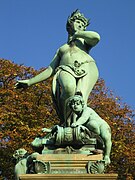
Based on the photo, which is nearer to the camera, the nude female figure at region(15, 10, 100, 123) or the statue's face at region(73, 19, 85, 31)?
the nude female figure at region(15, 10, 100, 123)

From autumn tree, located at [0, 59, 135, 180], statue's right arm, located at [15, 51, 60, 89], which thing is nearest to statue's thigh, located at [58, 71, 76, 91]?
statue's right arm, located at [15, 51, 60, 89]

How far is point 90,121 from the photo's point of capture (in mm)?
9180

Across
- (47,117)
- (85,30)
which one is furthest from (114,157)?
(85,30)

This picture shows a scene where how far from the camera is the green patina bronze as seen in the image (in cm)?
890

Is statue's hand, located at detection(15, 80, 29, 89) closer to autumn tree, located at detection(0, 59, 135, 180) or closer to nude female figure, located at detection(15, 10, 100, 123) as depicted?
nude female figure, located at detection(15, 10, 100, 123)

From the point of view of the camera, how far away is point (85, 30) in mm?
10695

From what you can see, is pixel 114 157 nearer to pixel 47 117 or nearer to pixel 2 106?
pixel 47 117

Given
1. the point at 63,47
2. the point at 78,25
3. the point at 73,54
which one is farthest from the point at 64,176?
the point at 78,25

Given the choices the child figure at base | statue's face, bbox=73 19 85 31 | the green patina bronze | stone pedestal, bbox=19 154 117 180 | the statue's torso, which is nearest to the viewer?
stone pedestal, bbox=19 154 117 180

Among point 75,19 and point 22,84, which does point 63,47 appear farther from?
point 22,84

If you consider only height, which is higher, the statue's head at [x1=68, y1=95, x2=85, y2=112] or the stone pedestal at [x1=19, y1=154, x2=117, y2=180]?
the statue's head at [x1=68, y1=95, x2=85, y2=112]

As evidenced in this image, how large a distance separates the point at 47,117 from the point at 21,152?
16.8 meters

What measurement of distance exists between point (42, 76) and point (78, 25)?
133cm

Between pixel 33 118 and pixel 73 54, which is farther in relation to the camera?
pixel 33 118
